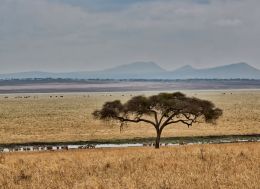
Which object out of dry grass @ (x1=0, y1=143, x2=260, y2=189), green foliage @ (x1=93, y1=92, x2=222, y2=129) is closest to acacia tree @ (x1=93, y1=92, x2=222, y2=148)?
green foliage @ (x1=93, y1=92, x2=222, y2=129)

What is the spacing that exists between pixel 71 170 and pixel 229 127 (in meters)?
80.5

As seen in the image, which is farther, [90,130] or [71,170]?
[90,130]

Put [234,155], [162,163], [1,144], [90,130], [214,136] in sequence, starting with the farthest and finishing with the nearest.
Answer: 1. [90,130]
2. [214,136]
3. [1,144]
4. [234,155]
5. [162,163]

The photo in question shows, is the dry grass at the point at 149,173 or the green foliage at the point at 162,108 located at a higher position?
the green foliage at the point at 162,108

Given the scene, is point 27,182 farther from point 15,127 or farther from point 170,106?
point 15,127

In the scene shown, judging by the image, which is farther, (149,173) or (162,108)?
(162,108)

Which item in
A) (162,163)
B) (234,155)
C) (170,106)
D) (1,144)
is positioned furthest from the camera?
(1,144)

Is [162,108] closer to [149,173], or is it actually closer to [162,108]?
[162,108]

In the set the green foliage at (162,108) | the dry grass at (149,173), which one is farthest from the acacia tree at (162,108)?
the dry grass at (149,173)

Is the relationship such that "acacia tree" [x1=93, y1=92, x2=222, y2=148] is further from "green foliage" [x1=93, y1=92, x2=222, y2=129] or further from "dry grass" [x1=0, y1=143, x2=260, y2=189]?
"dry grass" [x1=0, y1=143, x2=260, y2=189]

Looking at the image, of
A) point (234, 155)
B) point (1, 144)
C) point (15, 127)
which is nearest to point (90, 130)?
point (15, 127)

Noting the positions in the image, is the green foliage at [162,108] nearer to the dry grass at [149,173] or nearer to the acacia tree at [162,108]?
the acacia tree at [162,108]

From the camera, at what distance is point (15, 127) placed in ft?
313

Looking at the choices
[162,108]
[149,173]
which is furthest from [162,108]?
[149,173]
